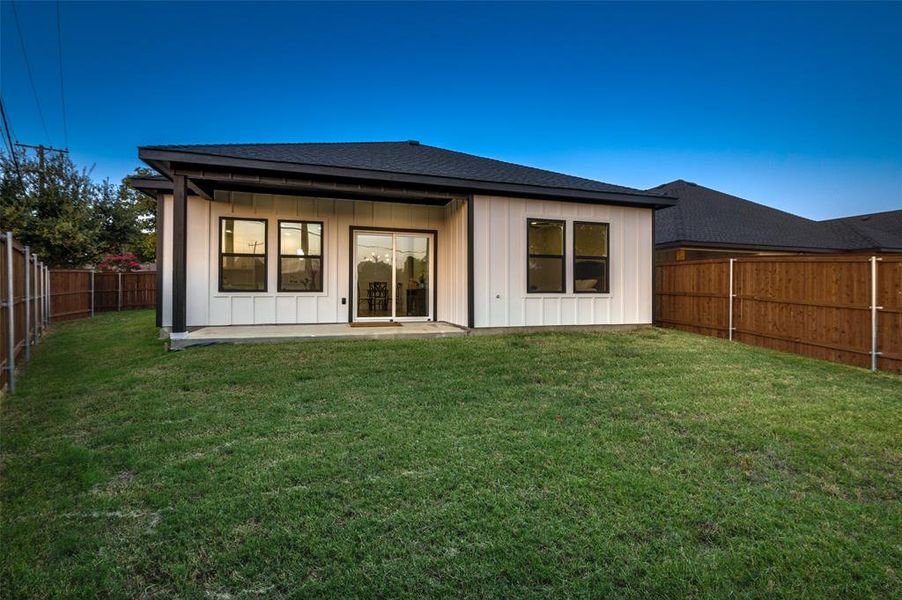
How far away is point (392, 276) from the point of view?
9.38 metres

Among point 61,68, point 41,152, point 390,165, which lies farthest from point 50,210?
point 390,165

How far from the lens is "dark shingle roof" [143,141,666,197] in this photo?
713 centimetres

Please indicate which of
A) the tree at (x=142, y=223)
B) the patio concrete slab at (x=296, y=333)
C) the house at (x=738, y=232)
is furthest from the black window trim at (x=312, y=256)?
the tree at (x=142, y=223)

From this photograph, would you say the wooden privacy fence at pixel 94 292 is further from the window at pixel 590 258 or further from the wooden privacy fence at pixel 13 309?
the window at pixel 590 258

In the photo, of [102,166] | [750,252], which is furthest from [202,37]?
[750,252]

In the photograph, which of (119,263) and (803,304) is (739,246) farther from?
(119,263)

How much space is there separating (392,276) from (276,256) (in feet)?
7.62

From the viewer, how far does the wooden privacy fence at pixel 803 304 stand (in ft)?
19.6

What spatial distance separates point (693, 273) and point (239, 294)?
365 inches

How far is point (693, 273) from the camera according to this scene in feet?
30.9

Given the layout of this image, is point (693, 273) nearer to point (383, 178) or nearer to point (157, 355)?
point (383, 178)

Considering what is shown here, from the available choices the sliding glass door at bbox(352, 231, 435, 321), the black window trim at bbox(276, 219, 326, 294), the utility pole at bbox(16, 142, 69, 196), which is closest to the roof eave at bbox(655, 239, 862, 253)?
the sliding glass door at bbox(352, 231, 435, 321)

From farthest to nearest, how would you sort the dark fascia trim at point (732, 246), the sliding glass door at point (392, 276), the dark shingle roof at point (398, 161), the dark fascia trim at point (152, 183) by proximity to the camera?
the dark fascia trim at point (732, 246) → the sliding glass door at point (392, 276) → the dark fascia trim at point (152, 183) → the dark shingle roof at point (398, 161)

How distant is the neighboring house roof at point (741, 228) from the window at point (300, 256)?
957 centimetres
